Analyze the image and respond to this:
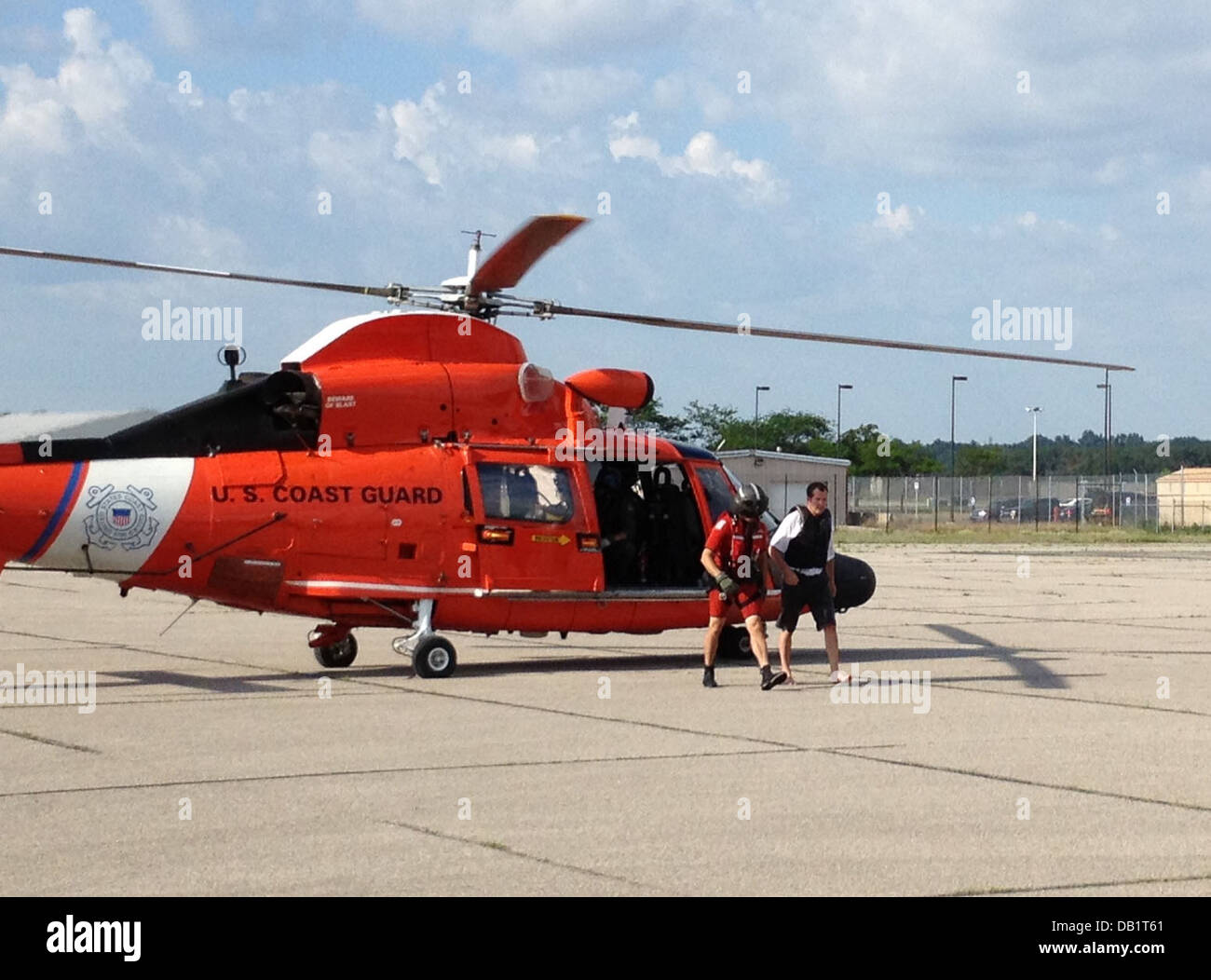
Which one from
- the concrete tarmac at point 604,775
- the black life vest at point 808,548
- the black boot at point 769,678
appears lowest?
the concrete tarmac at point 604,775

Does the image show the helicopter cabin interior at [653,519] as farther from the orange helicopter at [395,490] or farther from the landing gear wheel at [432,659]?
the landing gear wheel at [432,659]

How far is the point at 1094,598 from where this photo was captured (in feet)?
89.6

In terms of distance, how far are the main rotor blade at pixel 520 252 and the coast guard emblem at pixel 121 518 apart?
3548 mm

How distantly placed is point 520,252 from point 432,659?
3.79 meters

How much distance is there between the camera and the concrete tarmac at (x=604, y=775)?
746 centimetres

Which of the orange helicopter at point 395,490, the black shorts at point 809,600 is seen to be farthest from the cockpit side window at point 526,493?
the black shorts at point 809,600

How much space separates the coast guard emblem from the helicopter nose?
219mm

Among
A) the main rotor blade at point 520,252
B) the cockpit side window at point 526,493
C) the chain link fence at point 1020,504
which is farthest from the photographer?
the chain link fence at point 1020,504

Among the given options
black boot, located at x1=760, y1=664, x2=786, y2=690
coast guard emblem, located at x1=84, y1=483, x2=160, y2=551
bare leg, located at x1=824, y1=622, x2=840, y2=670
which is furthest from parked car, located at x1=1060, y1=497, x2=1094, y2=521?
coast guard emblem, located at x1=84, y1=483, x2=160, y2=551

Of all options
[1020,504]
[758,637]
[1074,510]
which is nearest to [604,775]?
[758,637]

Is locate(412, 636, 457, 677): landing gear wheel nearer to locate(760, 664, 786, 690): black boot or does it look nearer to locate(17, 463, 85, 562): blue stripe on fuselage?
locate(760, 664, 786, 690): black boot

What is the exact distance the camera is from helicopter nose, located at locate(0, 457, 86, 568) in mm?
14031

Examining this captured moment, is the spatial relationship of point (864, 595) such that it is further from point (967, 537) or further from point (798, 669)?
point (967, 537)

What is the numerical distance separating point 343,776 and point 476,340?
6.93 m
